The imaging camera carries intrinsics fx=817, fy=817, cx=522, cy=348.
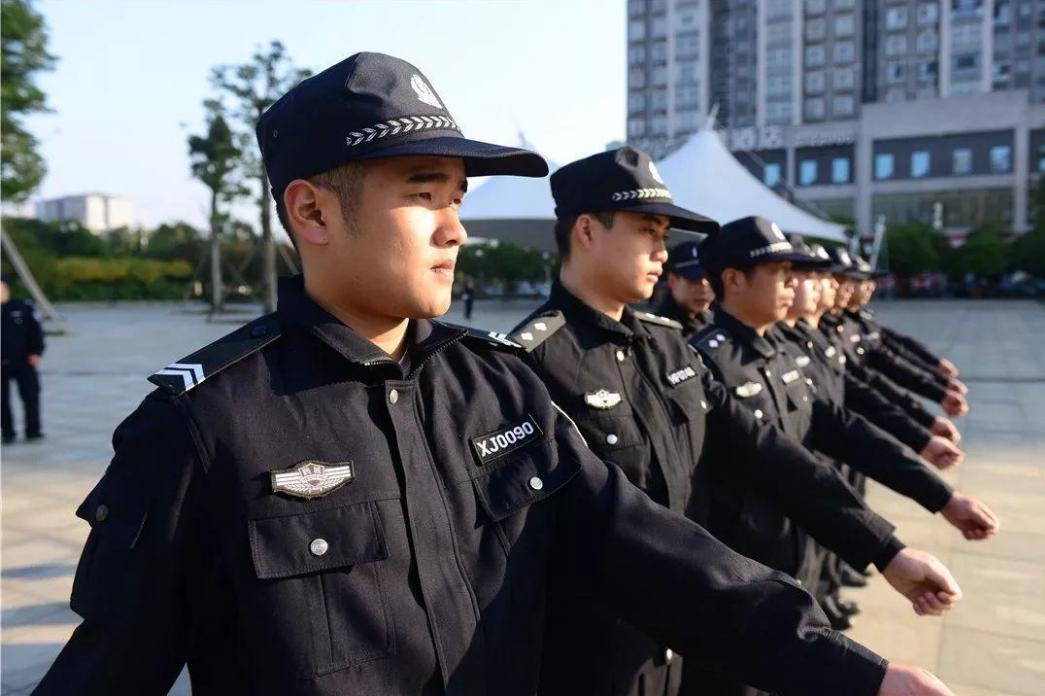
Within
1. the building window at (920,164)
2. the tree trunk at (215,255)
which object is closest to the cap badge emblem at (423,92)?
the tree trunk at (215,255)

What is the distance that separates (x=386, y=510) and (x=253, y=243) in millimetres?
45239

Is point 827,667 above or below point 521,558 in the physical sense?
below

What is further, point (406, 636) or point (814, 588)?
point (814, 588)

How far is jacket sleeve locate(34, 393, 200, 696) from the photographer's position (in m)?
1.06

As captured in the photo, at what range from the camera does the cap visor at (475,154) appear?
121 cm

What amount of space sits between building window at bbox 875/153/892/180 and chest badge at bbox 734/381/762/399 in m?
61.4

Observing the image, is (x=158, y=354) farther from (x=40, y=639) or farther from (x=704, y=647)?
(x=704, y=647)

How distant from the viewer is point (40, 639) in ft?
11.9

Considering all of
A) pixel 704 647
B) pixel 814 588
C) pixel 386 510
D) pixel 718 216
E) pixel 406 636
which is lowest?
pixel 814 588

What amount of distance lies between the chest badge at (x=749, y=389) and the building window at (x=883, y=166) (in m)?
61.4

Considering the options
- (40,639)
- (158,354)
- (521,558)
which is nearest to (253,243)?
(158,354)

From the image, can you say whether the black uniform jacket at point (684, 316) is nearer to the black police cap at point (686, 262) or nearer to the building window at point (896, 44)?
the black police cap at point (686, 262)

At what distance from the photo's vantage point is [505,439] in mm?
1388

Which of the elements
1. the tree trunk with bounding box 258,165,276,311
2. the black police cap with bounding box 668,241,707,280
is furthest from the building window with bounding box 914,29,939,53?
the black police cap with bounding box 668,241,707,280
